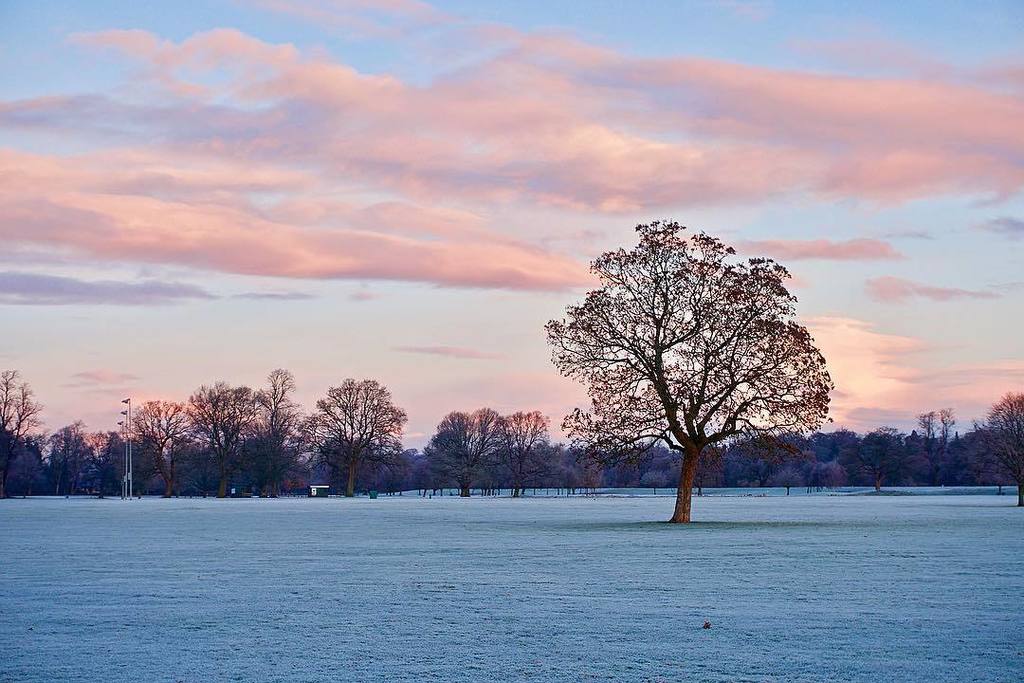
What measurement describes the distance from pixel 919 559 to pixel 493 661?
17.2m

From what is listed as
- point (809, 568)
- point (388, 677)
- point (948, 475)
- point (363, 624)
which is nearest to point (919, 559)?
point (809, 568)

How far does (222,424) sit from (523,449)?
51.2 metres

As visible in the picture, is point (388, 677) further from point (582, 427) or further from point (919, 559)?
point (582, 427)

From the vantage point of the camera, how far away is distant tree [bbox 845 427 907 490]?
169875mm

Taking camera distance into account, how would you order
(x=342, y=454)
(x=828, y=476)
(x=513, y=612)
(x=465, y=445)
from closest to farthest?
(x=513, y=612)
(x=342, y=454)
(x=465, y=445)
(x=828, y=476)

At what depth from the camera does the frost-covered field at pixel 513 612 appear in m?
12.0

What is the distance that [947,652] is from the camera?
→ 12.8 meters

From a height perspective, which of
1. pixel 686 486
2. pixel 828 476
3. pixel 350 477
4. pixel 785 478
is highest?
pixel 686 486

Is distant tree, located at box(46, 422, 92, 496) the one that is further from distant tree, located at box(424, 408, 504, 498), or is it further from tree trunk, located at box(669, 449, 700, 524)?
tree trunk, located at box(669, 449, 700, 524)

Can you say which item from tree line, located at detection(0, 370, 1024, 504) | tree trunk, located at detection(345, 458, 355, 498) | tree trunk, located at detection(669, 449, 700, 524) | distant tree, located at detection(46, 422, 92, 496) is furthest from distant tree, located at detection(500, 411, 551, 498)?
tree trunk, located at detection(669, 449, 700, 524)

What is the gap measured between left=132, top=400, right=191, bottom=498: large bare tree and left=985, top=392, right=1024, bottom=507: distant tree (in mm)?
92601

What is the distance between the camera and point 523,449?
171 metres

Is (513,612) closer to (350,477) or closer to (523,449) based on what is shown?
(350,477)

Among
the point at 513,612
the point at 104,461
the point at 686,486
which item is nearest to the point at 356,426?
the point at 104,461
